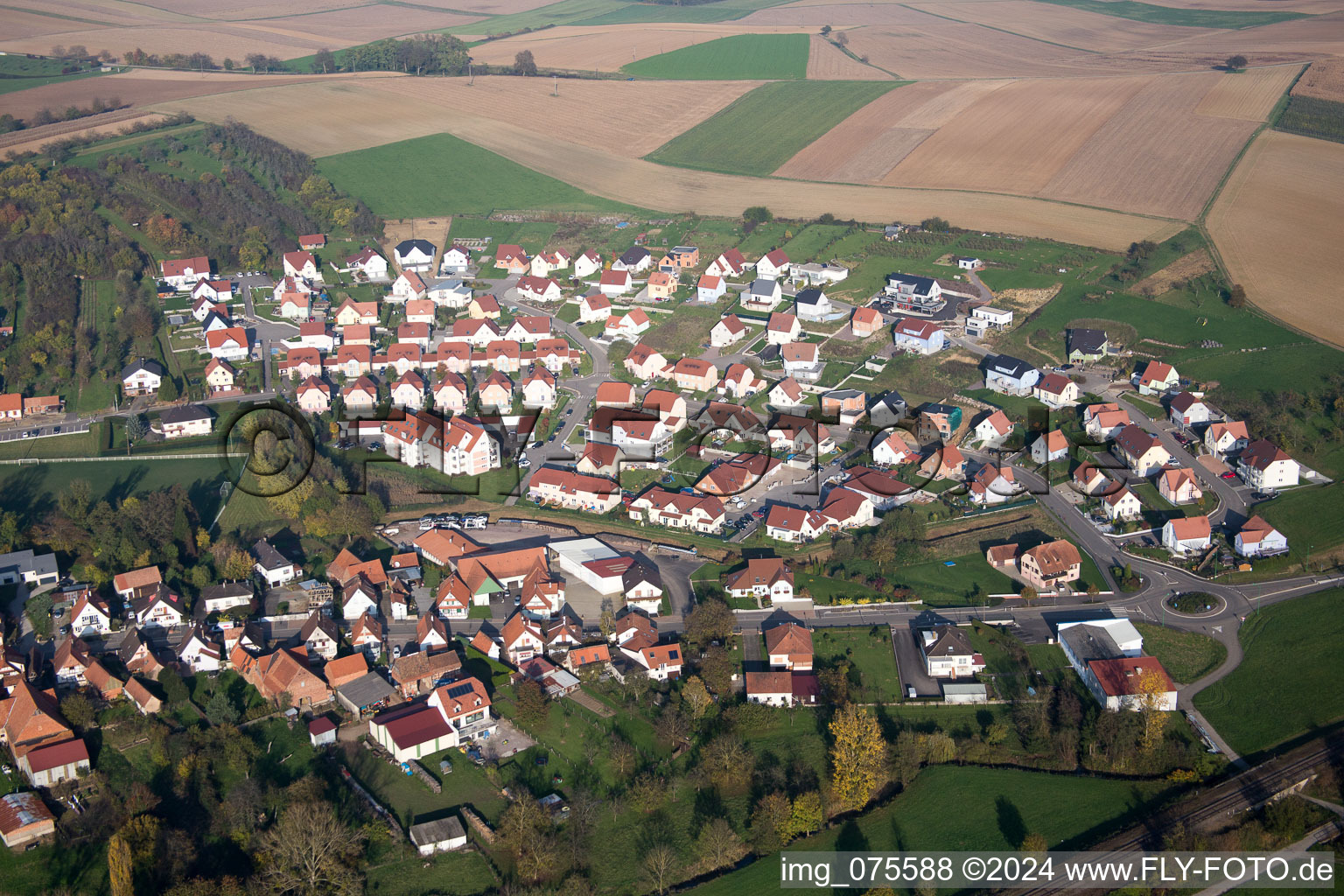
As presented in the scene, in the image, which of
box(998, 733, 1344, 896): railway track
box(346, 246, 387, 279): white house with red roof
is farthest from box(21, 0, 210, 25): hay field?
box(998, 733, 1344, 896): railway track

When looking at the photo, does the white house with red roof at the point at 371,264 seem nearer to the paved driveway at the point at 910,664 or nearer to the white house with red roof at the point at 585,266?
the white house with red roof at the point at 585,266

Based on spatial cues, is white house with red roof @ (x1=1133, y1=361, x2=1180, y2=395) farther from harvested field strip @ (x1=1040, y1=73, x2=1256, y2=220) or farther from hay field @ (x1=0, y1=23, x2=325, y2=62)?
hay field @ (x1=0, y1=23, x2=325, y2=62)

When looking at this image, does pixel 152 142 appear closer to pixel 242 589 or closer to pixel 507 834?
pixel 242 589

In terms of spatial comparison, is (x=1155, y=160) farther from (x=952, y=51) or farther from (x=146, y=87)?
(x=146, y=87)

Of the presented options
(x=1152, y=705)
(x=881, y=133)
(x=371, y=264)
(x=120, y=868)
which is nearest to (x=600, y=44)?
(x=881, y=133)

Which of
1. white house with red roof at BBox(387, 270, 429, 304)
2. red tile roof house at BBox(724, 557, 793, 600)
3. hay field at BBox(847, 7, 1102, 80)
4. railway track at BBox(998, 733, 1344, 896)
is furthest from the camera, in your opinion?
hay field at BBox(847, 7, 1102, 80)

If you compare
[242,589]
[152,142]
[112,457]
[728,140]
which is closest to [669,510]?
[242,589]
